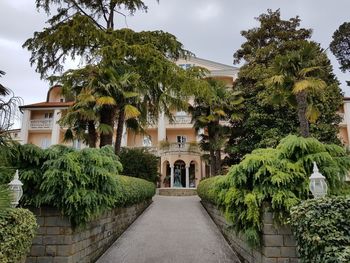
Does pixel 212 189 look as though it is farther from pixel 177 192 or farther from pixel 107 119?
pixel 177 192

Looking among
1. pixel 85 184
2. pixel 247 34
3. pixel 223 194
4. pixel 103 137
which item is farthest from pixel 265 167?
pixel 247 34

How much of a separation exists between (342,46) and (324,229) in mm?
36486

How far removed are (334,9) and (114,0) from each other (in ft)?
38.8

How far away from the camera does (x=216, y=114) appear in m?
20.4

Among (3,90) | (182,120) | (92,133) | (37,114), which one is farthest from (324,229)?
(37,114)

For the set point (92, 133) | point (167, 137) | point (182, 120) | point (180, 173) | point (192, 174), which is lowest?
point (192, 174)

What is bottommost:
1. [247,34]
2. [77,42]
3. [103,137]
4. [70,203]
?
[70,203]

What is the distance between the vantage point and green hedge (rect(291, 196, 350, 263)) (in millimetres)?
4219

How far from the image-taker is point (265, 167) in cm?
642

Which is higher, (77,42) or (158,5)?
(158,5)

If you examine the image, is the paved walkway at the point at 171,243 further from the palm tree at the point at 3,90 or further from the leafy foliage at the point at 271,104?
the leafy foliage at the point at 271,104

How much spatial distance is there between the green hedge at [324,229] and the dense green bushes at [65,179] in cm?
438

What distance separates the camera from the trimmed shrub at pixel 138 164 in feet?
87.0

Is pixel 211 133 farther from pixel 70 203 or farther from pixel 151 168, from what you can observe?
pixel 70 203
